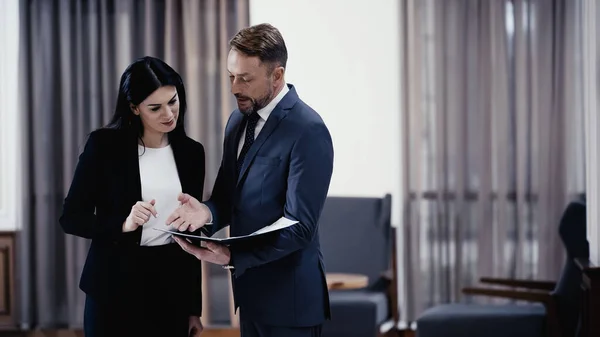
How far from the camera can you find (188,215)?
217 centimetres

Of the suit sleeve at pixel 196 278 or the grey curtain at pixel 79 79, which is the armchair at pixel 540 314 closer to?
the grey curtain at pixel 79 79

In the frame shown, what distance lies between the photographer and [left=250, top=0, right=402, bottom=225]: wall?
203 inches

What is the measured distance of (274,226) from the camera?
82.4 inches

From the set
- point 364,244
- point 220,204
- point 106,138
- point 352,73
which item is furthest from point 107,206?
point 352,73

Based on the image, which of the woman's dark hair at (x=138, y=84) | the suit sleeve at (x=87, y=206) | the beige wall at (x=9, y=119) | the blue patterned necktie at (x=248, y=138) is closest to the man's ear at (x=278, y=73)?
the blue patterned necktie at (x=248, y=138)

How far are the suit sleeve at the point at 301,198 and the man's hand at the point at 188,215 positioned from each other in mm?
133

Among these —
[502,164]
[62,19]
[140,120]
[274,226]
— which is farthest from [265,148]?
[62,19]

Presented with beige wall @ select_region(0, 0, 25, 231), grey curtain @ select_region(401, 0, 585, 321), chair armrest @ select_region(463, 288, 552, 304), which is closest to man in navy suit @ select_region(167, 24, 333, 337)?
chair armrest @ select_region(463, 288, 552, 304)

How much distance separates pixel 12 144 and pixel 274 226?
3705 millimetres

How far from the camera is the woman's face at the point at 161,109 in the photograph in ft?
7.21

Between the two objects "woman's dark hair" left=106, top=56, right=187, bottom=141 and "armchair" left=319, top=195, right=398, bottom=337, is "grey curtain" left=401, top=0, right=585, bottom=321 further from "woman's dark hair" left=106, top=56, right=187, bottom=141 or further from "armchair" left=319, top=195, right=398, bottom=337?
"woman's dark hair" left=106, top=56, right=187, bottom=141

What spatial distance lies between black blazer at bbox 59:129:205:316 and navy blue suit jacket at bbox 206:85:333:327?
0.78ft

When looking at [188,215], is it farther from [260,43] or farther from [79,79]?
[79,79]

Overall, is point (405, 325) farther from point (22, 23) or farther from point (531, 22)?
point (22, 23)
